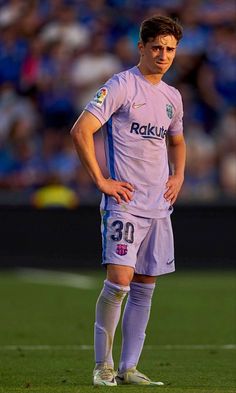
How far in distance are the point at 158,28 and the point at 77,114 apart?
11.1 m

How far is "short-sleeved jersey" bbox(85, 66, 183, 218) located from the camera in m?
6.99

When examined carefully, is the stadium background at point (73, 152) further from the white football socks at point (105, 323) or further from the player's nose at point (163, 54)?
the player's nose at point (163, 54)

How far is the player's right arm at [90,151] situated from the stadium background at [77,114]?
9723mm

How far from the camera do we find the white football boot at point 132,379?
7.16 metres

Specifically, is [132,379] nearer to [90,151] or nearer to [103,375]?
[103,375]

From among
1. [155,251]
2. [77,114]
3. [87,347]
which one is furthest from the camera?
[77,114]

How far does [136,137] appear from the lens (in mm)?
7016

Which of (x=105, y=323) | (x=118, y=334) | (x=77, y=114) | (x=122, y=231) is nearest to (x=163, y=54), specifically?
(x=122, y=231)

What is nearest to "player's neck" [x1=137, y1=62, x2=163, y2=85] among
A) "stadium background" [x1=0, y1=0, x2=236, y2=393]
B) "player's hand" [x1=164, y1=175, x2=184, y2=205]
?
"player's hand" [x1=164, y1=175, x2=184, y2=205]

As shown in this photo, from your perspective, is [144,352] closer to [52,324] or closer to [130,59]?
[52,324]

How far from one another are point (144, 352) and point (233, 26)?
34.3 ft

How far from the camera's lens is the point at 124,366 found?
7.25 meters

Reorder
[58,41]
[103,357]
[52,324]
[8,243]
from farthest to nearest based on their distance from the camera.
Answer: [58,41], [8,243], [52,324], [103,357]

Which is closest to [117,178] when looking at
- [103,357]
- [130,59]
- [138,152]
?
[138,152]
